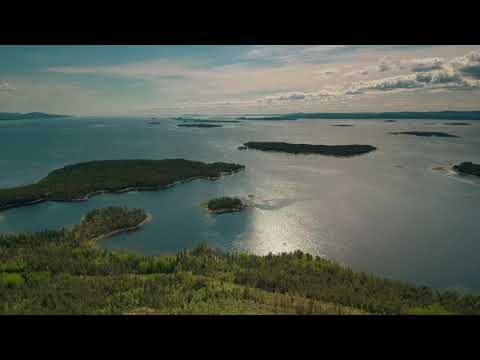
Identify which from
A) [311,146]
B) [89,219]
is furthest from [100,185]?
[311,146]

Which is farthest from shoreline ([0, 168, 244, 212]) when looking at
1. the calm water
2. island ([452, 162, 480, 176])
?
island ([452, 162, 480, 176])

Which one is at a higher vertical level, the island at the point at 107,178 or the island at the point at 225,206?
the island at the point at 107,178

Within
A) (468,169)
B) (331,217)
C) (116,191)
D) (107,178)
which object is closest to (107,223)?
(116,191)

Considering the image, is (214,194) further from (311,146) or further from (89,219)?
(311,146)

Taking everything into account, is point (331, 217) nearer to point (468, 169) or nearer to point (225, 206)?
point (225, 206)

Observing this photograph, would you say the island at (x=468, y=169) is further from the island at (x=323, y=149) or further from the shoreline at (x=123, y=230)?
the shoreline at (x=123, y=230)

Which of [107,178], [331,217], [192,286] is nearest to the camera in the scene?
[192,286]

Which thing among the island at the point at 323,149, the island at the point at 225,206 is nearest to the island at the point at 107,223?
the island at the point at 225,206
